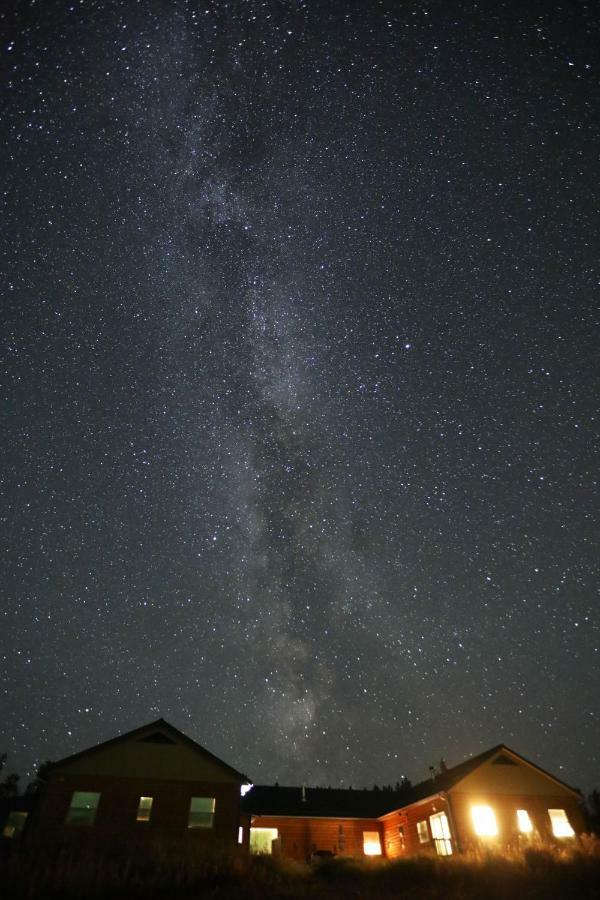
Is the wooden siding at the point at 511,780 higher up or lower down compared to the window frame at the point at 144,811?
higher up

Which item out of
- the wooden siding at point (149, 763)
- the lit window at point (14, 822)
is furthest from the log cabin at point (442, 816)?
the lit window at point (14, 822)

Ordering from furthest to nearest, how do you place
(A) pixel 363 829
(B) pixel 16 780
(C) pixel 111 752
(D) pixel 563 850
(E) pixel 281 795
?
(B) pixel 16 780 < (E) pixel 281 795 < (A) pixel 363 829 < (C) pixel 111 752 < (D) pixel 563 850

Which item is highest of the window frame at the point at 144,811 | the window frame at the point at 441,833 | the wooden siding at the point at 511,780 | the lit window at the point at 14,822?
the lit window at the point at 14,822

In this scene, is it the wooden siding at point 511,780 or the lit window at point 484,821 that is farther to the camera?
the wooden siding at point 511,780

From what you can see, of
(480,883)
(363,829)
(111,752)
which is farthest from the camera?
(363,829)

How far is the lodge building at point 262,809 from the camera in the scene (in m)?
21.5

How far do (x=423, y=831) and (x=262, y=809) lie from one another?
8.04m

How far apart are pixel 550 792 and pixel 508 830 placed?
10.8ft

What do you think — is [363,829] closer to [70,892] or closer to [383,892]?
[383,892]

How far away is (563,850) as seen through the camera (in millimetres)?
16188

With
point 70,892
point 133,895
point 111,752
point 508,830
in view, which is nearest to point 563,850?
point 508,830

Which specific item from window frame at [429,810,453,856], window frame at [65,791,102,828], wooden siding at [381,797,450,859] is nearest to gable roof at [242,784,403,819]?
wooden siding at [381,797,450,859]

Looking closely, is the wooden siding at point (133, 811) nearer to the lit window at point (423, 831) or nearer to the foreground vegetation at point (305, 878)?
Answer: the foreground vegetation at point (305, 878)

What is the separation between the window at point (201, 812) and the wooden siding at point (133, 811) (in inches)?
6.2
